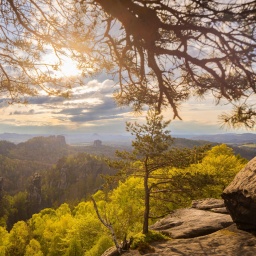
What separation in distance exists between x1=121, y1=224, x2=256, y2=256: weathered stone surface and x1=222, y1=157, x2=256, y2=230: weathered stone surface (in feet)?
1.52

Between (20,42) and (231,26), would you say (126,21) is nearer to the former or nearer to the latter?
(231,26)

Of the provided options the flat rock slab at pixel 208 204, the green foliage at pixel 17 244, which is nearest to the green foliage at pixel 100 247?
the flat rock slab at pixel 208 204

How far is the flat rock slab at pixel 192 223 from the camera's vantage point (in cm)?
1138

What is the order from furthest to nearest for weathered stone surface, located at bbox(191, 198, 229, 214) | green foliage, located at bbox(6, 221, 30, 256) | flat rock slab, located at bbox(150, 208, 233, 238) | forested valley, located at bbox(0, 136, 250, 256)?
1. green foliage, located at bbox(6, 221, 30, 256)
2. weathered stone surface, located at bbox(191, 198, 229, 214)
3. forested valley, located at bbox(0, 136, 250, 256)
4. flat rock slab, located at bbox(150, 208, 233, 238)

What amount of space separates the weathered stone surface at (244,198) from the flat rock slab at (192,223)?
1.64m

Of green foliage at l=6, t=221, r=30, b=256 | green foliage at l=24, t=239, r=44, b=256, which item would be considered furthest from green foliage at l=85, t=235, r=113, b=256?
green foliage at l=6, t=221, r=30, b=256

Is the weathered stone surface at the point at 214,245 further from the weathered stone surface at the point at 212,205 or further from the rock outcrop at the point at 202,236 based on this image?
the weathered stone surface at the point at 212,205

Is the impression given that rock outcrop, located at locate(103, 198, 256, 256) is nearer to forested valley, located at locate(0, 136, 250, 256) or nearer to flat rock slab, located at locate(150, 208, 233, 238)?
flat rock slab, located at locate(150, 208, 233, 238)

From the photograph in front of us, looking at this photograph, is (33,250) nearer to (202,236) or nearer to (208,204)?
(208,204)

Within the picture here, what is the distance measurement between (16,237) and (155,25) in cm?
3945

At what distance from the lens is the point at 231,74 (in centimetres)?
362

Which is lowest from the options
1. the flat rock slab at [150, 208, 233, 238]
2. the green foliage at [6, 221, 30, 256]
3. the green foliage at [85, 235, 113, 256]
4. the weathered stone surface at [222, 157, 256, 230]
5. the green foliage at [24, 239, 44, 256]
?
the green foliage at [6, 221, 30, 256]

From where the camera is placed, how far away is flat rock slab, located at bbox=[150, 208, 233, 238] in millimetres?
11383

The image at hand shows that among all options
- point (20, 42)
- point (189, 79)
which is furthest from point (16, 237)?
point (189, 79)
